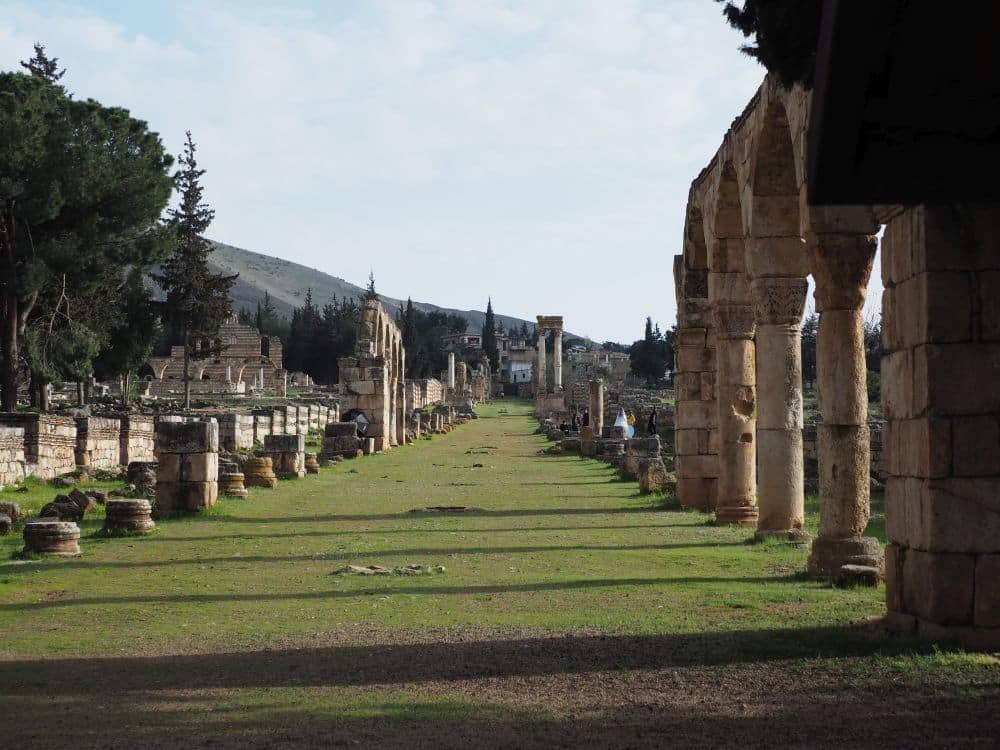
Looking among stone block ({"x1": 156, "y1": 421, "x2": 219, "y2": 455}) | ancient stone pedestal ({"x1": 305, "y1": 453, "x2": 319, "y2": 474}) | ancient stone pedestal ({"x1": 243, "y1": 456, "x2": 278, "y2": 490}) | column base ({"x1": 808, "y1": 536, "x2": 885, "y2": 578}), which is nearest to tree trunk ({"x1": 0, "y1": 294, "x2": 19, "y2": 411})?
ancient stone pedestal ({"x1": 305, "y1": 453, "x2": 319, "y2": 474})

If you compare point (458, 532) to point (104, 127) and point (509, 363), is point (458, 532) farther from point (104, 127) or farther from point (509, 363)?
point (509, 363)

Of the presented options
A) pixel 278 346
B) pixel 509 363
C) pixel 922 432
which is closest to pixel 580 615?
pixel 922 432

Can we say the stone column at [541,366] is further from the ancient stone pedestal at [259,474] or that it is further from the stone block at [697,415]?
the stone block at [697,415]

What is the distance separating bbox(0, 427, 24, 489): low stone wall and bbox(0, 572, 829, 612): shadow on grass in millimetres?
12064

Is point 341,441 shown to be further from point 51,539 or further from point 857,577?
point 857,577

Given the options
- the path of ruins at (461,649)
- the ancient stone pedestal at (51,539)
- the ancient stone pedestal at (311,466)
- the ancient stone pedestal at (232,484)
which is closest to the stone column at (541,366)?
the ancient stone pedestal at (311,466)

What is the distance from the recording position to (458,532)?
15805 mm

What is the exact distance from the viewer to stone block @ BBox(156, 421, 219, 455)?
58.2ft

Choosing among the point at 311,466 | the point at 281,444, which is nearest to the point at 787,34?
the point at 281,444

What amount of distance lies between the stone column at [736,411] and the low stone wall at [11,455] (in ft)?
41.5

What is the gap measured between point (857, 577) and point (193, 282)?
2142 inches

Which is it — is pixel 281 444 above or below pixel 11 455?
above

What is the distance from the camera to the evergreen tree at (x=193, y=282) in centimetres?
6122

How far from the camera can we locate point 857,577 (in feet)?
35.0
